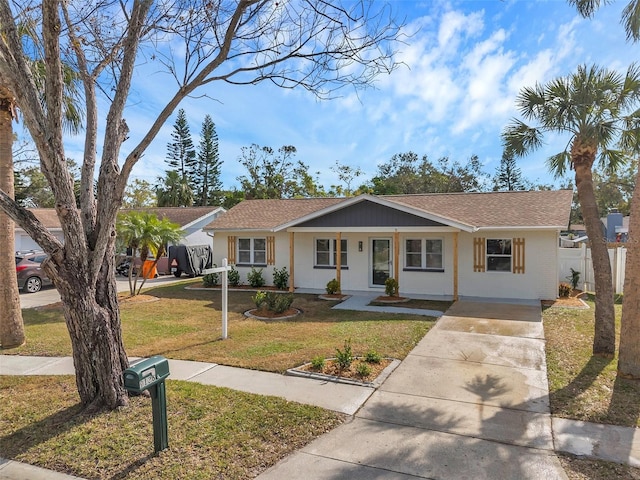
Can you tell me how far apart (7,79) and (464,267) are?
1303cm

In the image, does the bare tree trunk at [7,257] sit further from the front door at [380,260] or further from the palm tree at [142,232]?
the front door at [380,260]

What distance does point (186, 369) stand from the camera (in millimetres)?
6562

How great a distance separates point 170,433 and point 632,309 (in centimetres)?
642

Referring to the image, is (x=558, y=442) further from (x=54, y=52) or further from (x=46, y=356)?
(x=46, y=356)

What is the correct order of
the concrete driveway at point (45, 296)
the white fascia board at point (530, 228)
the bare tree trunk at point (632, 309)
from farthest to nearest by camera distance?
the concrete driveway at point (45, 296) → the white fascia board at point (530, 228) → the bare tree trunk at point (632, 309)

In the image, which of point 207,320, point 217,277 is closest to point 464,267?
point 207,320

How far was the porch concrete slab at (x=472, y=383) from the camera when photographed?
210 inches

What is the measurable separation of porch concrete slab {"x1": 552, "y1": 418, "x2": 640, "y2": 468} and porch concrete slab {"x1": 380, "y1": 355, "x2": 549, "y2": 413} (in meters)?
0.48

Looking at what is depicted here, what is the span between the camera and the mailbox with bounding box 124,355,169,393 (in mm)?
3797

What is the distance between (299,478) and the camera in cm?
358

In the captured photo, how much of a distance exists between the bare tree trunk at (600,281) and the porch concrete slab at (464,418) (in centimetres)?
330

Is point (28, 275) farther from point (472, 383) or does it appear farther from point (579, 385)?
point (579, 385)

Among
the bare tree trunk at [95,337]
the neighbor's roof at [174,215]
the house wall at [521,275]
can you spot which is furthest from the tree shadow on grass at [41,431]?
the neighbor's roof at [174,215]

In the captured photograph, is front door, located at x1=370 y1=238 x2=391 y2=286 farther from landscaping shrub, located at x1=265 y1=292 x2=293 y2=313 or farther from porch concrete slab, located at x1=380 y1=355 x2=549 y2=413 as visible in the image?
porch concrete slab, located at x1=380 y1=355 x2=549 y2=413
